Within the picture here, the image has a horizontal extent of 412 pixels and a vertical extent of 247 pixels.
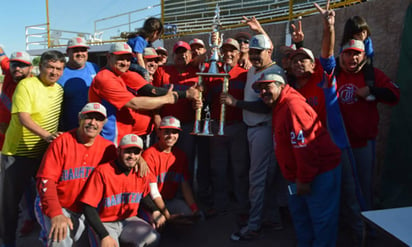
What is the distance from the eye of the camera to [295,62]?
2.94 m

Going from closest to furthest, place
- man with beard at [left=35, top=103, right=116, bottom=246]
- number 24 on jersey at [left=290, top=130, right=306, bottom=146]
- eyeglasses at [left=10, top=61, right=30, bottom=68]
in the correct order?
1. number 24 on jersey at [left=290, top=130, right=306, bottom=146]
2. man with beard at [left=35, top=103, right=116, bottom=246]
3. eyeglasses at [left=10, top=61, right=30, bottom=68]

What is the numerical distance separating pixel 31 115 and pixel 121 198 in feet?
4.07

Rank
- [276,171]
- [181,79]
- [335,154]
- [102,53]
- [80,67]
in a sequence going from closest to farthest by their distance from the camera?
[335,154] < [276,171] < [80,67] < [181,79] < [102,53]

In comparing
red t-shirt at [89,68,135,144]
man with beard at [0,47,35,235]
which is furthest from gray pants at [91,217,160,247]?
man with beard at [0,47,35,235]

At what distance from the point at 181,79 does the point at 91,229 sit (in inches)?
81.4

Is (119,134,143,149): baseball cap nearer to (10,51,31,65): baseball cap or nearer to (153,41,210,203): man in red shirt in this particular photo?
(153,41,210,203): man in red shirt

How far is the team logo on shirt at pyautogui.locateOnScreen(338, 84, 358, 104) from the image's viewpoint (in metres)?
3.11

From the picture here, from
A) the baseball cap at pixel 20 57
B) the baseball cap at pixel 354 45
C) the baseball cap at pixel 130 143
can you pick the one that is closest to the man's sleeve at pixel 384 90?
the baseball cap at pixel 354 45

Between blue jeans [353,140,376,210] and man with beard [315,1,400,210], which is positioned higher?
man with beard [315,1,400,210]

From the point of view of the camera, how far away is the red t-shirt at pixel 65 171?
8.92ft

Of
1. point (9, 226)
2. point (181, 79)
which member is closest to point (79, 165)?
point (9, 226)

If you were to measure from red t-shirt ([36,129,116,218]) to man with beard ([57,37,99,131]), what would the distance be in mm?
663

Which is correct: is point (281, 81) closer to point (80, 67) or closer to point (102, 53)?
point (80, 67)

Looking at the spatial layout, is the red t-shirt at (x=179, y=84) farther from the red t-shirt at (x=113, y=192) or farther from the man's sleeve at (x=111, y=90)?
the red t-shirt at (x=113, y=192)
